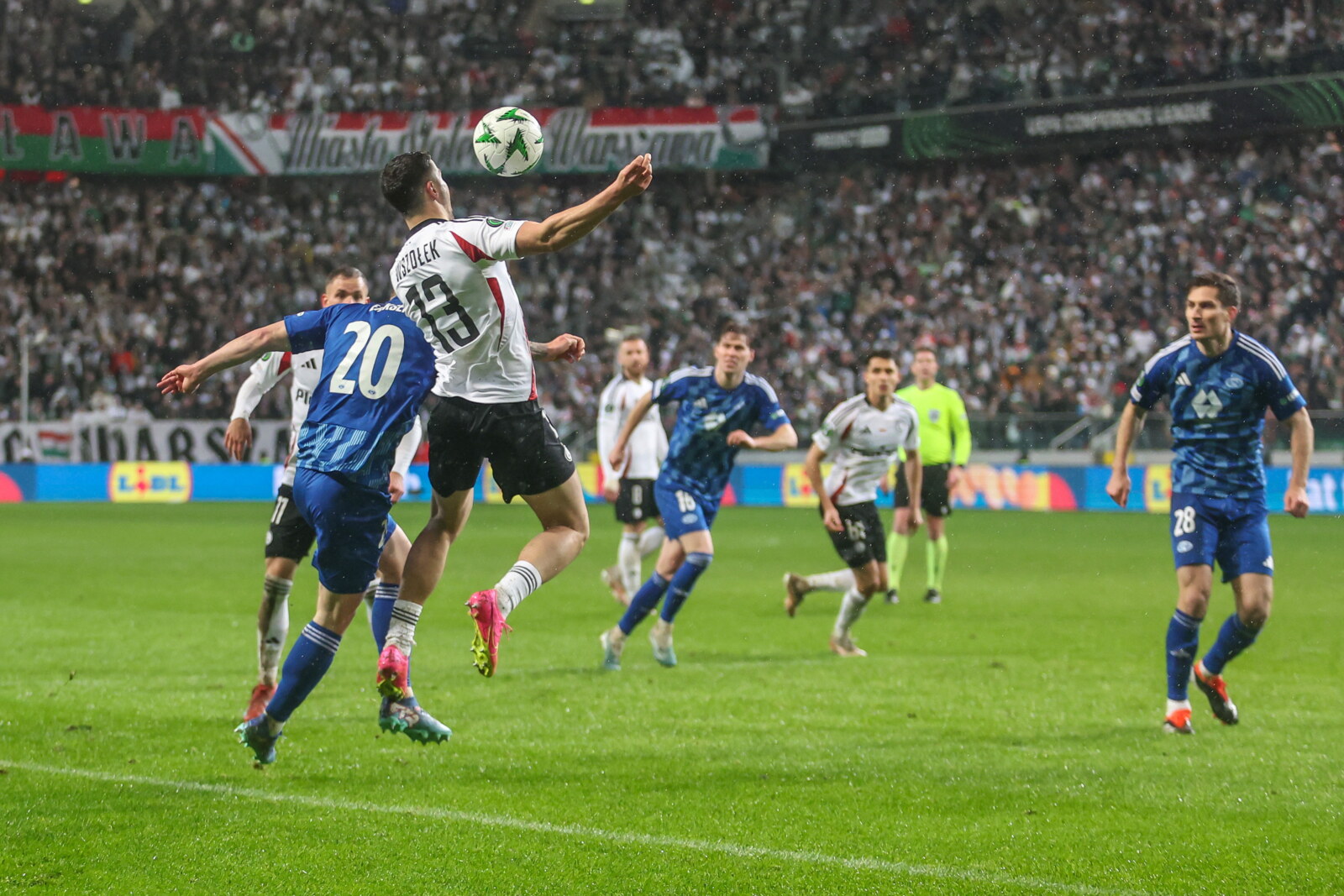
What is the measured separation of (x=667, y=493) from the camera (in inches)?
378

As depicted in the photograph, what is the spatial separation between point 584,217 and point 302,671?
7.05ft

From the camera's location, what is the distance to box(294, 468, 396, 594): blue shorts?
533cm

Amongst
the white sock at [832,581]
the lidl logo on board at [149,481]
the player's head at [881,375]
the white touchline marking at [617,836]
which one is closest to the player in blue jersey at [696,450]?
the player's head at [881,375]

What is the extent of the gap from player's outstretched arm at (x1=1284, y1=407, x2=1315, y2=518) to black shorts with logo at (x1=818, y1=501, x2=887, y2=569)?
318 cm

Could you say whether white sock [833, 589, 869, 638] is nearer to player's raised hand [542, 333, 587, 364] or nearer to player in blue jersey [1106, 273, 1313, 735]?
player in blue jersey [1106, 273, 1313, 735]

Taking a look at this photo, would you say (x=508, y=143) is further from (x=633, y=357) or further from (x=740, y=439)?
(x=633, y=357)

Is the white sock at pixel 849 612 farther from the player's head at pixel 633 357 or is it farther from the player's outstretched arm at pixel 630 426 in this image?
the player's head at pixel 633 357

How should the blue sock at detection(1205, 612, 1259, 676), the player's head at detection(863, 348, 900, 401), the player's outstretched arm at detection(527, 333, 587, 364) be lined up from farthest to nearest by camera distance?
the player's head at detection(863, 348, 900, 401) → the blue sock at detection(1205, 612, 1259, 676) → the player's outstretched arm at detection(527, 333, 587, 364)

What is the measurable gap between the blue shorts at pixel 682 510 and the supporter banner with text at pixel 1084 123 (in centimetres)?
2366

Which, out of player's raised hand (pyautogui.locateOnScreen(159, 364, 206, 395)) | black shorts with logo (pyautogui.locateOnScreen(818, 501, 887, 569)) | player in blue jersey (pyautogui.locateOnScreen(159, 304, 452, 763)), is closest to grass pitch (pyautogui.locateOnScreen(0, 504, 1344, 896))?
player in blue jersey (pyautogui.locateOnScreen(159, 304, 452, 763))

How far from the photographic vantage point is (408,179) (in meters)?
5.78

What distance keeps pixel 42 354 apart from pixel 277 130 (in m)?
8.30

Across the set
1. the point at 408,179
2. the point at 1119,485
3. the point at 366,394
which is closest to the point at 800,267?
the point at 1119,485

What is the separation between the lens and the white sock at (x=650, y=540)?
506 inches
